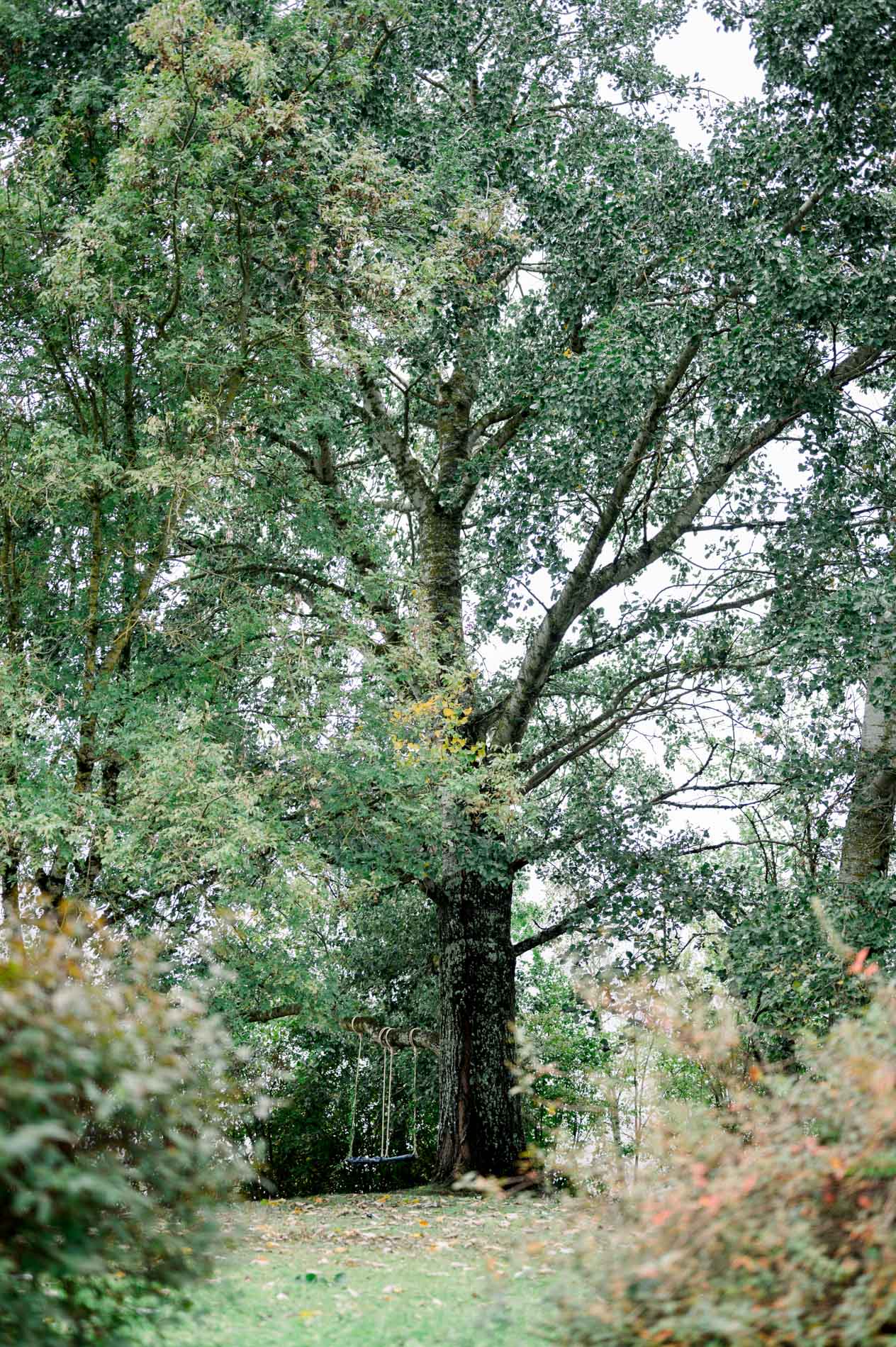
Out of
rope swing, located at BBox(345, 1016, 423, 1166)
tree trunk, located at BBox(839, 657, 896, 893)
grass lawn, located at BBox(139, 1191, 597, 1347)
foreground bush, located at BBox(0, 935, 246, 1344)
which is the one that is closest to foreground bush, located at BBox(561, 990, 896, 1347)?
grass lawn, located at BBox(139, 1191, 597, 1347)

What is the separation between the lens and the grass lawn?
396 cm

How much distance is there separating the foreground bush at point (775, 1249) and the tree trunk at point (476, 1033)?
257 inches

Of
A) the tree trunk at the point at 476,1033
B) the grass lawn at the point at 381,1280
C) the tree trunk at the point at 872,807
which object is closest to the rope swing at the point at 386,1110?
the tree trunk at the point at 476,1033

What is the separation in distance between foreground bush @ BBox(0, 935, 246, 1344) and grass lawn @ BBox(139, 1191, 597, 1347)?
0.21 metres

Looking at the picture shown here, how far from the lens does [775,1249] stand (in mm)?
3051

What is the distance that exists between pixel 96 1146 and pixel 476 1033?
724 cm

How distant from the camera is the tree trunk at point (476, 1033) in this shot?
9891 millimetres

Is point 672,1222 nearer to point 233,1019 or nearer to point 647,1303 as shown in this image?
point 647,1303

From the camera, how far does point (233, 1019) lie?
845 centimetres

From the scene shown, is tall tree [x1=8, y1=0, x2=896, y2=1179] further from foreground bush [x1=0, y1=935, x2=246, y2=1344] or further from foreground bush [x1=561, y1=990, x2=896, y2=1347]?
foreground bush [x1=561, y1=990, x2=896, y2=1347]

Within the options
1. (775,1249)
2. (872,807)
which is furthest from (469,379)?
(775,1249)

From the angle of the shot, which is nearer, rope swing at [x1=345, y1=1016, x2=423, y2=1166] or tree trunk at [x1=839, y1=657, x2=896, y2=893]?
rope swing at [x1=345, y1=1016, x2=423, y2=1166]

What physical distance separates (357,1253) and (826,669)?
5520 mm

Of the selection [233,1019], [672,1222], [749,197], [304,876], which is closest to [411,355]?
[749,197]
